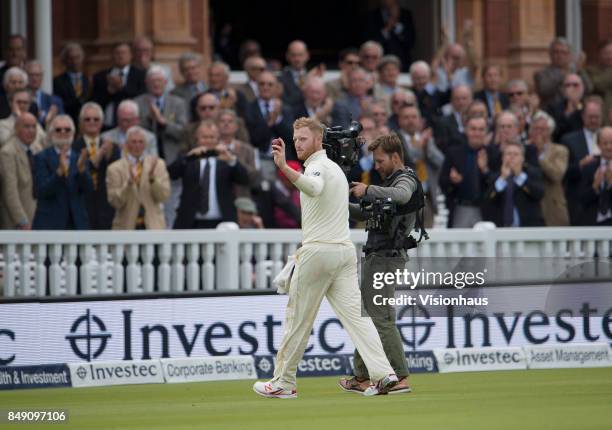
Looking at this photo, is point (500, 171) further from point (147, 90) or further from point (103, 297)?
point (103, 297)

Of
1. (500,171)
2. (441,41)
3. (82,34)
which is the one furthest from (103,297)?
(441,41)

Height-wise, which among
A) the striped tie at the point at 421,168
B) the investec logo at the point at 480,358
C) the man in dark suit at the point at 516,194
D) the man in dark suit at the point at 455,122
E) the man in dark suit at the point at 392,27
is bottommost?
the investec logo at the point at 480,358

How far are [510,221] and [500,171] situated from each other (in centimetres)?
58

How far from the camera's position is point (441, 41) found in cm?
2311

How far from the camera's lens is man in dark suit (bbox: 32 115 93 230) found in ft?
53.6

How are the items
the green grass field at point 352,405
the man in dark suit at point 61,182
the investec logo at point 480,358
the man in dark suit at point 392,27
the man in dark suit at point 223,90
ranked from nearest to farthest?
the green grass field at point 352,405
the investec logo at point 480,358
the man in dark suit at point 61,182
the man in dark suit at point 223,90
the man in dark suit at point 392,27

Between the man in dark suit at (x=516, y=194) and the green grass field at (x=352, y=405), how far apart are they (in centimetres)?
380

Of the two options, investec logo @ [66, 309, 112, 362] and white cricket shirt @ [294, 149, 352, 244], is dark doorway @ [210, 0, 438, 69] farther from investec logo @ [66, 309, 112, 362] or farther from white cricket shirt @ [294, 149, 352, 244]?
white cricket shirt @ [294, 149, 352, 244]

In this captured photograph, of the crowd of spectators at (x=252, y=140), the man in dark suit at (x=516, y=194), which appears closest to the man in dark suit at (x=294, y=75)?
the crowd of spectators at (x=252, y=140)

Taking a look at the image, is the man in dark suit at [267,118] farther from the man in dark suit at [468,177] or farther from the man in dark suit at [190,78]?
the man in dark suit at [468,177]

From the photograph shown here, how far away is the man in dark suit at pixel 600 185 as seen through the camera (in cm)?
1819

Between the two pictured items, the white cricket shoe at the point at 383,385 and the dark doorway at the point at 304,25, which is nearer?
the white cricket shoe at the point at 383,385

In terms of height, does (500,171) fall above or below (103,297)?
above

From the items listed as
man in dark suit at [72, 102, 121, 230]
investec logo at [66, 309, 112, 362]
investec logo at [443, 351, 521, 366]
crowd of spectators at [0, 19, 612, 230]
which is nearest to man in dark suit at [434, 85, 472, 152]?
crowd of spectators at [0, 19, 612, 230]
